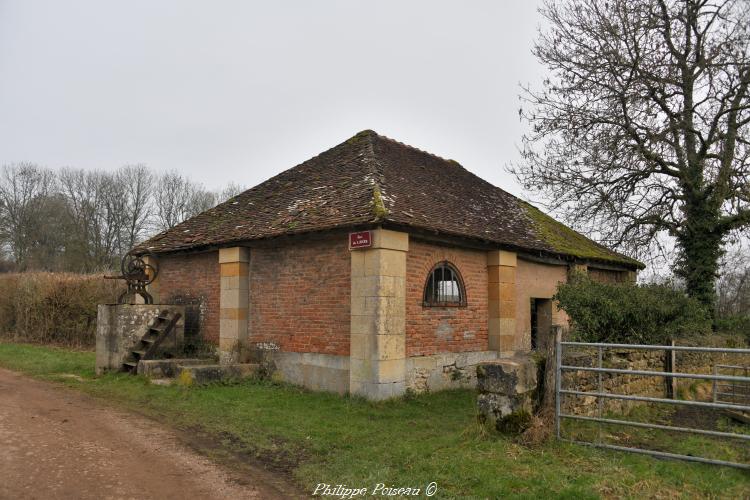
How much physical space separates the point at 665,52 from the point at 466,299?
10145 millimetres

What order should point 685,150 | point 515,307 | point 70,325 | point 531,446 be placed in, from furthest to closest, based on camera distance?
1. point 70,325
2. point 685,150
3. point 515,307
4. point 531,446

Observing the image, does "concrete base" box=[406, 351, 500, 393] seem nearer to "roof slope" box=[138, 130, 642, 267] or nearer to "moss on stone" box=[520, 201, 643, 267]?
"roof slope" box=[138, 130, 642, 267]

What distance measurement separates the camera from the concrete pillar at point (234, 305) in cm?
1170

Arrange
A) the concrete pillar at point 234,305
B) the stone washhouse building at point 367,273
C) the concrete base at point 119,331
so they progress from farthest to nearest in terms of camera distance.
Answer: the concrete base at point 119,331
the concrete pillar at point 234,305
the stone washhouse building at point 367,273

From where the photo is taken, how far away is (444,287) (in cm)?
1120

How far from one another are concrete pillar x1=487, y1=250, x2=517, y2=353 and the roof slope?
49cm

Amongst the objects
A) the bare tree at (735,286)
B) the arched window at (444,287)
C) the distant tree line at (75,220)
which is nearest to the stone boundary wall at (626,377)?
the arched window at (444,287)

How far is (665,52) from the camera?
1527 cm

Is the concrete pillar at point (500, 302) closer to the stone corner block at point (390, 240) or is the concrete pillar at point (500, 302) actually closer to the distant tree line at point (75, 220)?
the stone corner block at point (390, 240)

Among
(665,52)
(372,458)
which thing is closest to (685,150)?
(665,52)

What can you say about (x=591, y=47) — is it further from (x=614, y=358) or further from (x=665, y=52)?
(x=614, y=358)

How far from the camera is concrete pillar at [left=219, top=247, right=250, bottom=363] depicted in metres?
11.7

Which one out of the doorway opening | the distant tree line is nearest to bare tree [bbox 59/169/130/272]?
the distant tree line

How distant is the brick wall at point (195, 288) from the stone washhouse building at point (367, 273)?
4 centimetres
